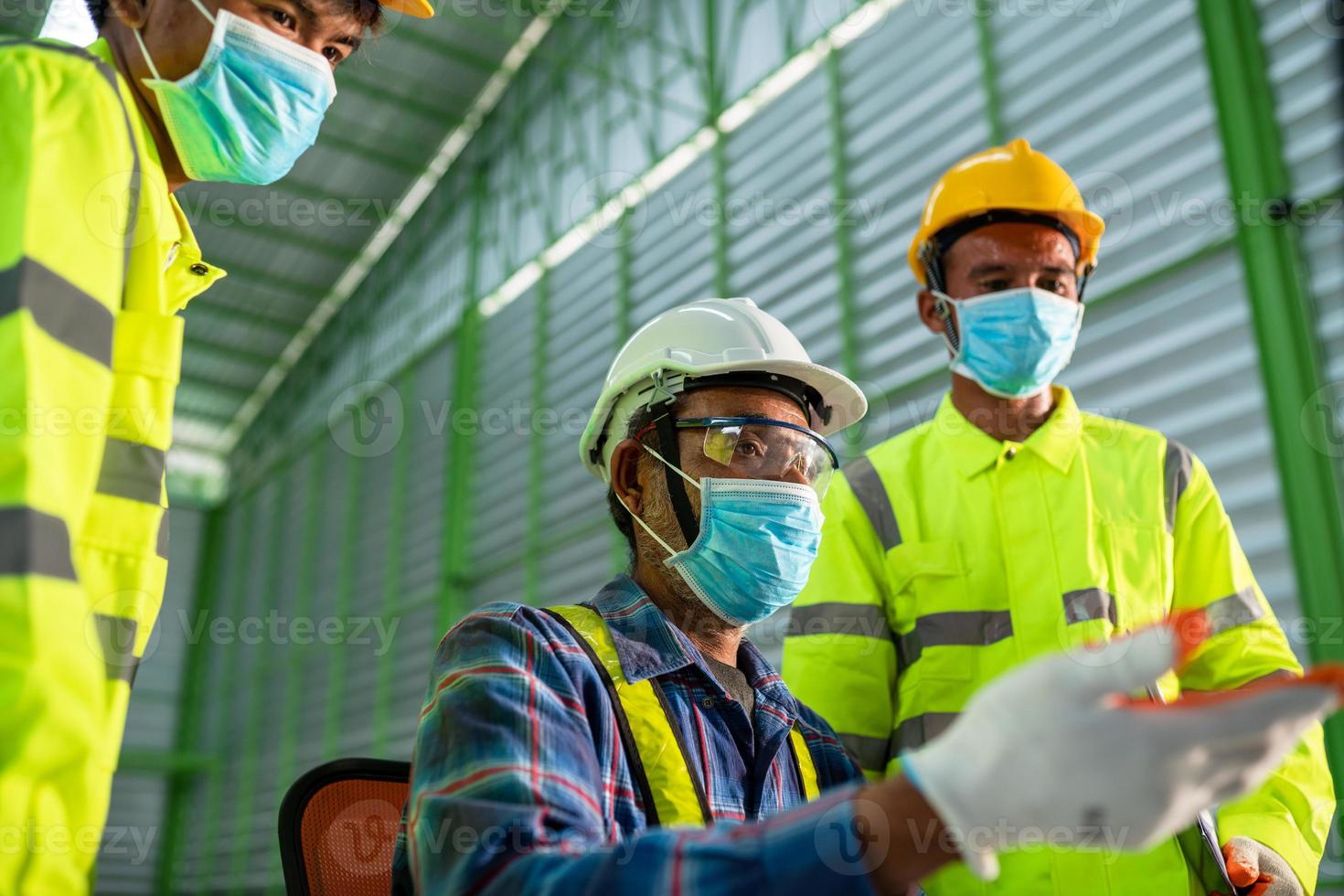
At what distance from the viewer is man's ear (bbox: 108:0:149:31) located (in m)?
2.23

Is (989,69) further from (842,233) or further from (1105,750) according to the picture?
(1105,750)

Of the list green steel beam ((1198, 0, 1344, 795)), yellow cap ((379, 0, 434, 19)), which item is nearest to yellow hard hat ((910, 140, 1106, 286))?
yellow cap ((379, 0, 434, 19))

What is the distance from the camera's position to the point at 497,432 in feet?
42.4

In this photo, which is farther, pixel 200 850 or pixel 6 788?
pixel 200 850

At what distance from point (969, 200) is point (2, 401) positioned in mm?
2620

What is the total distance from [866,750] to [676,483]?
2.85 ft

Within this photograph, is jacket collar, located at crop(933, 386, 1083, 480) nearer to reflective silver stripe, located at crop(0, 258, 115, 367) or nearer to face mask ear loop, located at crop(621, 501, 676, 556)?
face mask ear loop, located at crop(621, 501, 676, 556)

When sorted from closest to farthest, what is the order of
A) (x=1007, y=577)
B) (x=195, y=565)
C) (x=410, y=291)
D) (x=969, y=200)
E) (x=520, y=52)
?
(x=1007, y=577)
(x=969, y=200)
(x=520, y=52)
(x=410, y=291)
(x=195, y=565)

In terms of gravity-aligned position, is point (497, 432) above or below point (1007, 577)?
above

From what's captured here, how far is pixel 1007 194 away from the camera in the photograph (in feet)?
10.9

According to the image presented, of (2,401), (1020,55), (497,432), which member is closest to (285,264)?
(497,432)

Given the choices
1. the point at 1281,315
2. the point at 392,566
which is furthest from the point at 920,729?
the point at 392,566

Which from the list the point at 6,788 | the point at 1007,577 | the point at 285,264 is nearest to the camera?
the point at 6,788

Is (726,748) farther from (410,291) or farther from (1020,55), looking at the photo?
(410,291)
